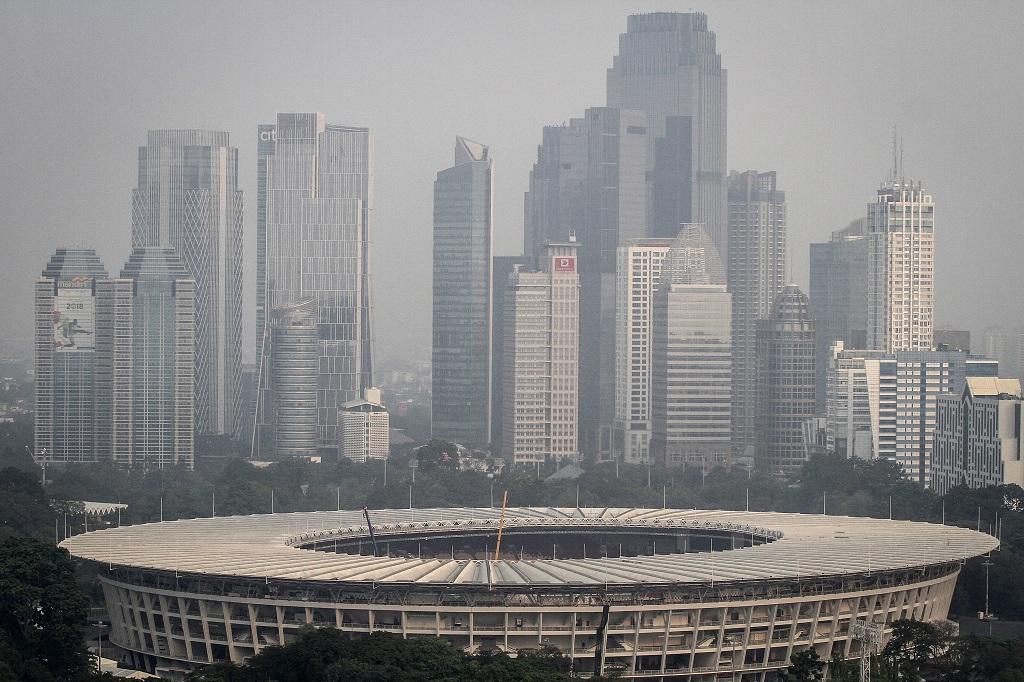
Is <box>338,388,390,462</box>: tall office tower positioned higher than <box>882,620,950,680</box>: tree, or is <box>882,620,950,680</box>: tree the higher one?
<box>338,388,390,462</box>: tall office tower

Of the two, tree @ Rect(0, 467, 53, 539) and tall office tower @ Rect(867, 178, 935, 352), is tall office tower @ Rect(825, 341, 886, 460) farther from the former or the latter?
tree @ Rect(0, 467, 53, 539)

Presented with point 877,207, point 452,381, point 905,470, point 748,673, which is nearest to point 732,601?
point 748,673

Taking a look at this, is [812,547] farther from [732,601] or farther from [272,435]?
[272,435]

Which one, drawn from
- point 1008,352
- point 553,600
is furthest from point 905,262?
point 553,600

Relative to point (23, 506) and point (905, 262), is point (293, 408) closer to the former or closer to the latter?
point (905, 262)

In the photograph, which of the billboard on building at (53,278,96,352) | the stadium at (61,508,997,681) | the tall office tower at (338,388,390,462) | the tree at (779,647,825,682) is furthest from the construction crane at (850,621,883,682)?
the billboard on building at (53,278,96,352)

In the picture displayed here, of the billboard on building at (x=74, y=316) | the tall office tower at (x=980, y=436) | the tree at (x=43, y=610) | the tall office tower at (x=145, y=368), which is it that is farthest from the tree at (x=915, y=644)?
the billboard on building at (x=74, y=316)

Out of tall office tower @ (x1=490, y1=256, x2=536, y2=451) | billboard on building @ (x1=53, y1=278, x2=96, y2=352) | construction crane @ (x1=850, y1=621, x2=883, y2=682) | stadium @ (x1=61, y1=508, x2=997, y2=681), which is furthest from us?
tall office tower @ (x1=490, y1=256, x2=536, y2=451)
